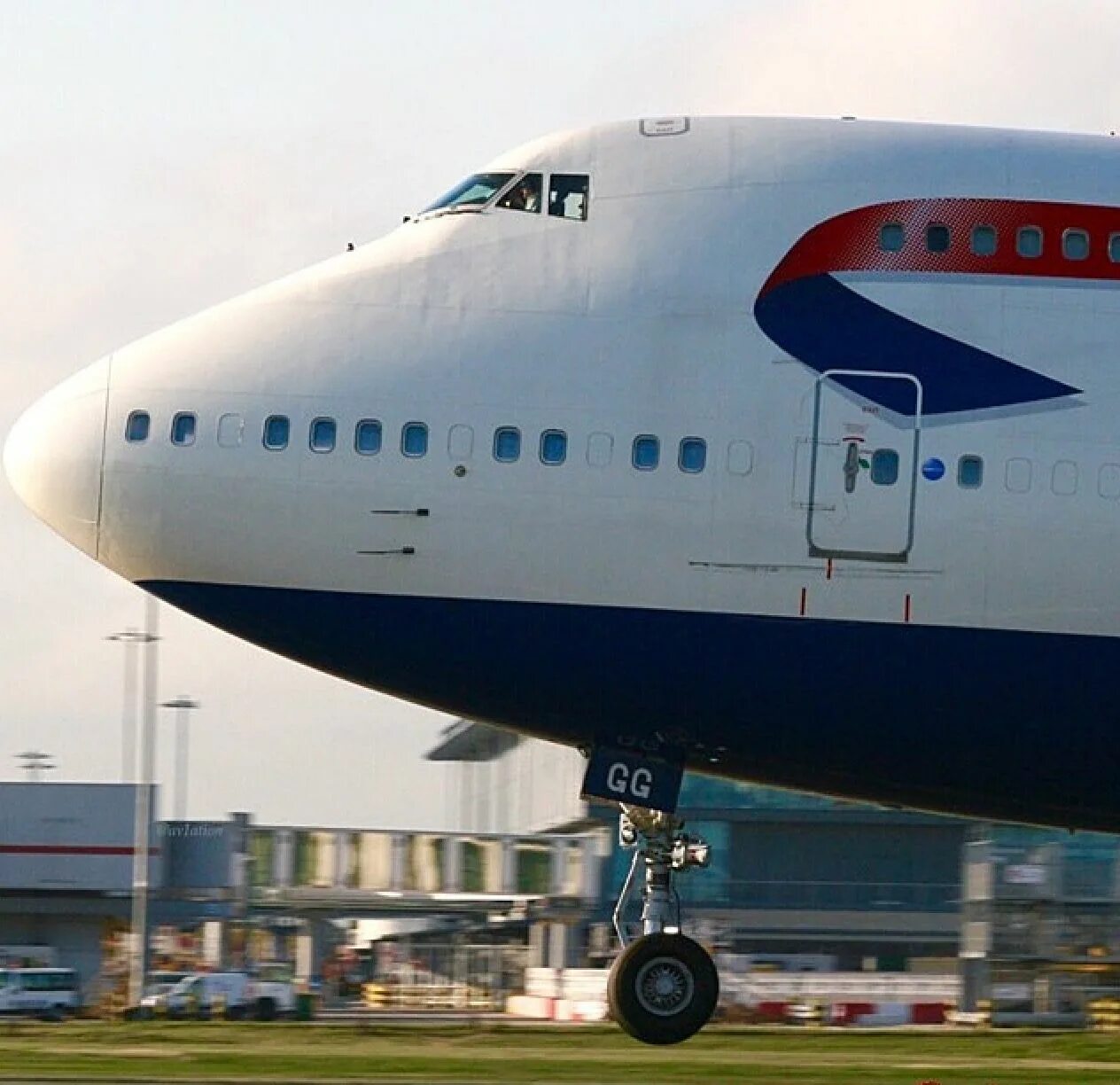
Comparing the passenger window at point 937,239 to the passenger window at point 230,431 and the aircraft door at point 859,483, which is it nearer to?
the aircraft door at point 859,483

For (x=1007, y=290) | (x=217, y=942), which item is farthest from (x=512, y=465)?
(x=217, y=942)

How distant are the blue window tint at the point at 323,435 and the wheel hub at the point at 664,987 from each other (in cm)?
569

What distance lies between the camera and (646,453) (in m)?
23.6

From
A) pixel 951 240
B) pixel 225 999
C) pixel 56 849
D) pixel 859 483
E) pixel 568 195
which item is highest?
pixel 568 195

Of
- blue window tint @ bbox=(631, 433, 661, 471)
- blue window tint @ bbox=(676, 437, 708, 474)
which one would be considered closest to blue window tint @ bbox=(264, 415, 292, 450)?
blue window tint @ bbox=(631, 433, 661, 471)

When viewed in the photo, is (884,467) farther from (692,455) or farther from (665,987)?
(665,987)

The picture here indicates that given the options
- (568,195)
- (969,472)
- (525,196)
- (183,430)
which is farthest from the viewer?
(525,196)

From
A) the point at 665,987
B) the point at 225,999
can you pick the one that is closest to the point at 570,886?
the point at 225,999

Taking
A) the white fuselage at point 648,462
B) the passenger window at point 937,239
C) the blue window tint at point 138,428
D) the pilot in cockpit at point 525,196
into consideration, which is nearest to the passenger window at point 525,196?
the pilot in cockpit at point 525,196

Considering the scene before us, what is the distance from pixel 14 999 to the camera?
6184cm

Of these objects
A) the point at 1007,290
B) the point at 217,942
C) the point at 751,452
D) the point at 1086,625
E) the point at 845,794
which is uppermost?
the point at 1007,290

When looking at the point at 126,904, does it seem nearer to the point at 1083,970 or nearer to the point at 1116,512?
the point at 1083,970

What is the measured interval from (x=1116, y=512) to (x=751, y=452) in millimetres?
3500

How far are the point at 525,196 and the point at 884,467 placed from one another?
4.54 m
